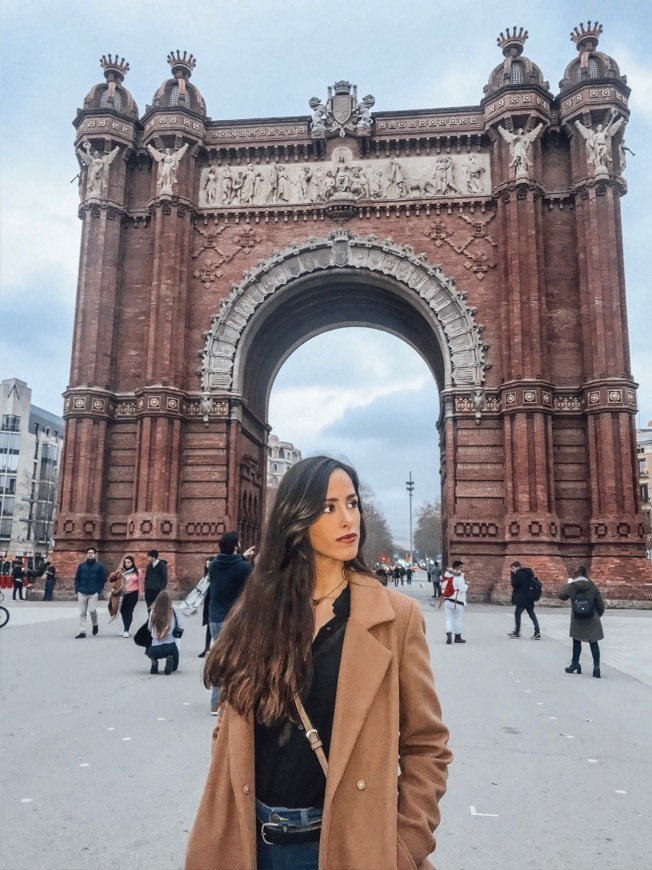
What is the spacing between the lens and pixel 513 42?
91.1 ft

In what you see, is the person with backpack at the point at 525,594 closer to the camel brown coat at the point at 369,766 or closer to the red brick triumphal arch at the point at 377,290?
the red brick triumphal arch at the point at 377,290

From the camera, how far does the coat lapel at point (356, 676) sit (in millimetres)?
2016

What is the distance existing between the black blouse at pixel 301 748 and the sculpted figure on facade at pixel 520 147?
2749 cm

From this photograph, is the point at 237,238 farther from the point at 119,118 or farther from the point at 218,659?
the point at 218,659

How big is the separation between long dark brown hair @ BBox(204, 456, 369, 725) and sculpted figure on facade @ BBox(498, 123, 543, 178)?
2710 cm

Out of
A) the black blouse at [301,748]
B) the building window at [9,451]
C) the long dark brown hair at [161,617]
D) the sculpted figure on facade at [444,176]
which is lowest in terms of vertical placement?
the long dark brown hair at [161,617]

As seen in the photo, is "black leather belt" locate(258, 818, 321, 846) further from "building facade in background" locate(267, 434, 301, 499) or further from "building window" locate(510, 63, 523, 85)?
"building facade in background" locate(267, 434, 301, 499)

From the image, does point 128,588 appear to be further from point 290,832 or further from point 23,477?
point 23,477

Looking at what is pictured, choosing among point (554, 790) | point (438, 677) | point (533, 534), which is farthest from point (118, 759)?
point (533, 534)

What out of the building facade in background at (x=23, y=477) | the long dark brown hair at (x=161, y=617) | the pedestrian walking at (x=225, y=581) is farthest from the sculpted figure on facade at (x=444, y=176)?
the building facade in background at (x=23, y=477)

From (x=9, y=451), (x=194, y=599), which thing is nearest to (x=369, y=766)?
(x=194, y=599)

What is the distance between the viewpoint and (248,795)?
2074 millimetres

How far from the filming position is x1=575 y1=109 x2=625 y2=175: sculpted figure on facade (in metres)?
26.3

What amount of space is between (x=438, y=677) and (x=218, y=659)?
8.10 metres
